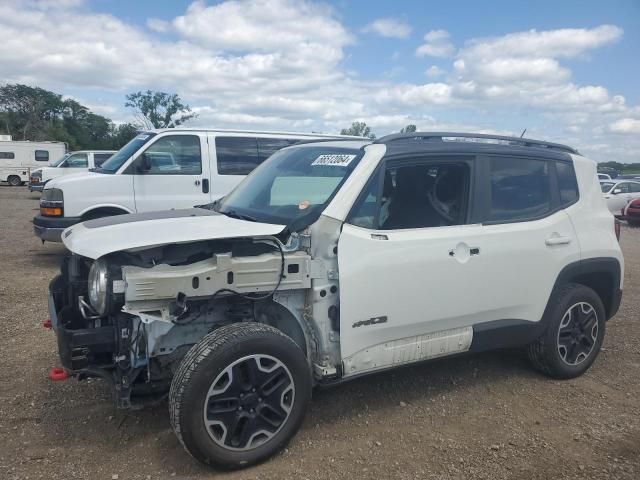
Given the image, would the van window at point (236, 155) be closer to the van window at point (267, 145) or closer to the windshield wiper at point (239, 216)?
the van window at point (267, 145)

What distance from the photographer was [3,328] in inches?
215

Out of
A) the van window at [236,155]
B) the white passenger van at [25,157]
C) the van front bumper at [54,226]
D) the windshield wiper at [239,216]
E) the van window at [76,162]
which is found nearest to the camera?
the windshield wiper at [239,216]

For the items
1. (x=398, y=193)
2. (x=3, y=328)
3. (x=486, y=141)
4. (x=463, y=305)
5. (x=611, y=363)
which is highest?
(x=486, y=141)

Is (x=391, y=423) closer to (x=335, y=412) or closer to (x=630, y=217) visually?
(x=335, y=412)

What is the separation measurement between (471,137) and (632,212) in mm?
17215

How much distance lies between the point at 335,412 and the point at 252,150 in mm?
5968

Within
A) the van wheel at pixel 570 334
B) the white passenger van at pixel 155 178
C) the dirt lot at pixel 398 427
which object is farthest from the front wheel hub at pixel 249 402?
the white passenger van at pixel 155 178

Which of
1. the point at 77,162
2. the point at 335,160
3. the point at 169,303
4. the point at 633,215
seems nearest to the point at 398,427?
the point at 169,303

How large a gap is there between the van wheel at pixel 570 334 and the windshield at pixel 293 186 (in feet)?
6.91

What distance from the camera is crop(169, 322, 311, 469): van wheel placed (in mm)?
2943

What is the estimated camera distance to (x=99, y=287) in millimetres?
3010

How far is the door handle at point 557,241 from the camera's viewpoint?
4227 millimetres

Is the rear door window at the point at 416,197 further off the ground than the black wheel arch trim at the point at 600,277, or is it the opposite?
the rear door window at the point at 416,197

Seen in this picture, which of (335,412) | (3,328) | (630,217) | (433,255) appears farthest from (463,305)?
(630,217)
